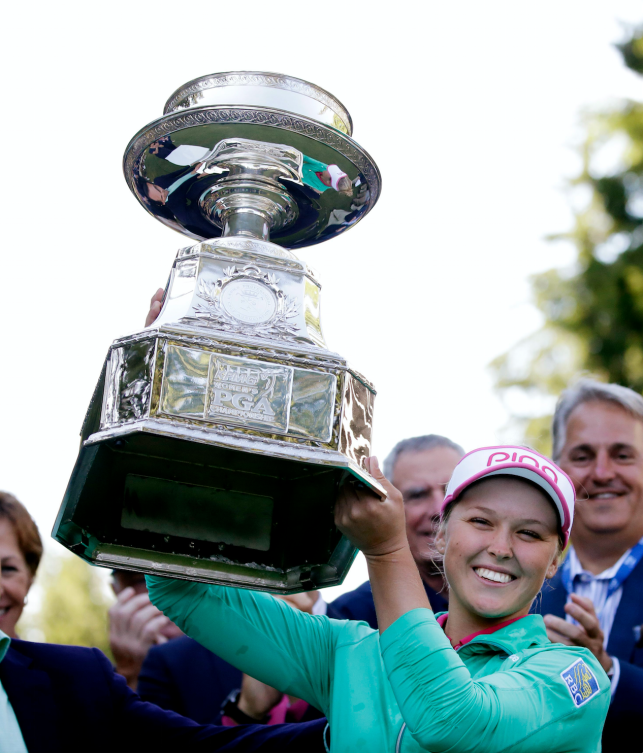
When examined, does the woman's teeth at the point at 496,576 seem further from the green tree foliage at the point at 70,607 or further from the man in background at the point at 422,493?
the green tree foliage at the point at 70,607

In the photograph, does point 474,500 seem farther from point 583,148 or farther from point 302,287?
point 583,148

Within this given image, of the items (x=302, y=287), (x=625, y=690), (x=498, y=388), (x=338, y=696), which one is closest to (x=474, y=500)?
(x=338, y=696)

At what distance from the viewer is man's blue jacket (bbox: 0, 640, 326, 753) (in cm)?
269

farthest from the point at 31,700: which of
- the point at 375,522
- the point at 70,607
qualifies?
the point at 70,607

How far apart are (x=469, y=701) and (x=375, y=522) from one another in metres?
0.44

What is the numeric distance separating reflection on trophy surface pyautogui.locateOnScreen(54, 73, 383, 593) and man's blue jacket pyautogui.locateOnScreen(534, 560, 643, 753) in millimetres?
763

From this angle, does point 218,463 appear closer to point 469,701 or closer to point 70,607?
point 469,701

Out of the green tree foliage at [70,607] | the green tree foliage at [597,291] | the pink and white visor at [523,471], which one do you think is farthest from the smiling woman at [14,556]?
the green tree foliage at [70,607]

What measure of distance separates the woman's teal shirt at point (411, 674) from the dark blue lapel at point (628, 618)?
1.27 m

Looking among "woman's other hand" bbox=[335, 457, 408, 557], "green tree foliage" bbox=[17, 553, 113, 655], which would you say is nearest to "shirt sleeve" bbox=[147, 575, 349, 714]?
"woman's other hand" bbox=[335, 457, 408, 557]

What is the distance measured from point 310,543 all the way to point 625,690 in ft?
3.78

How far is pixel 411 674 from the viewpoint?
74.3 inches

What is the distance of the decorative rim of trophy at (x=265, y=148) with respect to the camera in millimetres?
2656

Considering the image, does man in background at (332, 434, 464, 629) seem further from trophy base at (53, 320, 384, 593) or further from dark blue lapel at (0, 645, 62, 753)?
dark blue lapel at (0, 645, 62, 753)
